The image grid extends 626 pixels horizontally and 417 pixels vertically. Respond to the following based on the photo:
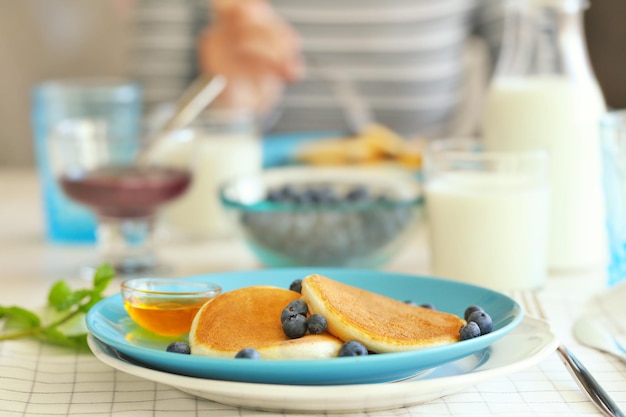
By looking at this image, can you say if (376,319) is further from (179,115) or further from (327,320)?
(179,115)

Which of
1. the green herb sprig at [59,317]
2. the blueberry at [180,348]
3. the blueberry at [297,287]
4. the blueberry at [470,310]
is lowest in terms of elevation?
the green herb sprig at [59,317]

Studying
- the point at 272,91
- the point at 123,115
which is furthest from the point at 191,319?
the point at 272,91

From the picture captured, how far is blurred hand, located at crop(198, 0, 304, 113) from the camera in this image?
6.07 ft

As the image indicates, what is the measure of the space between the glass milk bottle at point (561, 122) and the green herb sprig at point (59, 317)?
0.64 m

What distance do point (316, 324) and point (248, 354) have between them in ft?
0.22

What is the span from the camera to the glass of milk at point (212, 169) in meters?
1.52

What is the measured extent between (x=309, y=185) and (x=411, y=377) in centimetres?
70

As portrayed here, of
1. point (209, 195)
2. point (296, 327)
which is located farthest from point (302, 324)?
point (209, 195)

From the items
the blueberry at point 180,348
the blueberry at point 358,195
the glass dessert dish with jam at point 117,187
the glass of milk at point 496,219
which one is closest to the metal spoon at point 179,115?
the glass dessert dish with jam at point 117,187

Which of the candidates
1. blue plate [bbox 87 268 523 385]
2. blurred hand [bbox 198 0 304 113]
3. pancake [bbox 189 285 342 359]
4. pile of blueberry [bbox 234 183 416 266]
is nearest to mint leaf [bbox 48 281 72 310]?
blue plate [bbox 87 268 523 385]

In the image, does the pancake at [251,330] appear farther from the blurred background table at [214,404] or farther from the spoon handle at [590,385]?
the spoon handle at [590,385]

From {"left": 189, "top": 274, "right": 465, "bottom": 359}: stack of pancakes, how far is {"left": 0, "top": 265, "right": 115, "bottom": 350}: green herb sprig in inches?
7.3

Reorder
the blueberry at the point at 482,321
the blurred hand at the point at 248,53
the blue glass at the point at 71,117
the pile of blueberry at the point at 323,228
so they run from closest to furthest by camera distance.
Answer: the blueberry at the point at 482,321, the pile of blueberry at the point at 323,228, the blue glass at the point at 71,117, the blurred hand at the point at 248,53

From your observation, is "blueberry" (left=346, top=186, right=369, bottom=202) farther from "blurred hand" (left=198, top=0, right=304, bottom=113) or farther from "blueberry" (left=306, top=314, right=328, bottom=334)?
"blurred hand" (left=198, top=0, right=304, bottom=113)
